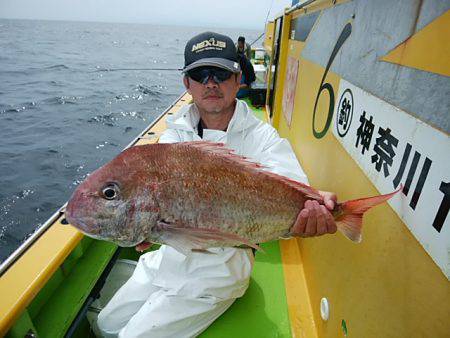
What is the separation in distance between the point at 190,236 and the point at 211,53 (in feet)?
4.93

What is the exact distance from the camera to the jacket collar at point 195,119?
2383mm

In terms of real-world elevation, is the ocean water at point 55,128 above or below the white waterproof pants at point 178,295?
below

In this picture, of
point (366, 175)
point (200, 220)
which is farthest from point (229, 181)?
point (366, 175)

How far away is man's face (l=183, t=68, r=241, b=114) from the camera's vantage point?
2309mm

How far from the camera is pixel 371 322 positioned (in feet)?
4.54

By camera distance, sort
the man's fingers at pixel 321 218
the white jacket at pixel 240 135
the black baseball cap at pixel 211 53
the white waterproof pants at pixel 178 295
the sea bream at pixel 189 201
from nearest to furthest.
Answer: the sea bream at pixel 189 201
the man's fingers at pixel 321 218
the white waterproof pants at pixel 178 295
the black baseball cap at pixel 211 53
the white jacket at pixel 240 135

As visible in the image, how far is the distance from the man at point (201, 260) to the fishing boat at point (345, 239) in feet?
1.01

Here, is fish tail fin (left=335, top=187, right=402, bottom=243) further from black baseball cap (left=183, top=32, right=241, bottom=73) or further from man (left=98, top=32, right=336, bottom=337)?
black baseball cap (left=183, top=32, right=241, bottom=73)

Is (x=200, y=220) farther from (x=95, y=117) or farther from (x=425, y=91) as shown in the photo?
(x=95, y=117)

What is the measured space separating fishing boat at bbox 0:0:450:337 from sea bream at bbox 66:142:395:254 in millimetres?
211

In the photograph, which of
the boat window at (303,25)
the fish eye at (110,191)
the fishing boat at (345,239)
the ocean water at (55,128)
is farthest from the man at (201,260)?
the ocean water at (55,128)

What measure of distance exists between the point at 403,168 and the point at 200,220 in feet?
2.95

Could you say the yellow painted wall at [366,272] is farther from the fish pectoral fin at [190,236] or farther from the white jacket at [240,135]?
the fish pectoral fin at [190,236]

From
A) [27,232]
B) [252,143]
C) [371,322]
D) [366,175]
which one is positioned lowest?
[27,232]
